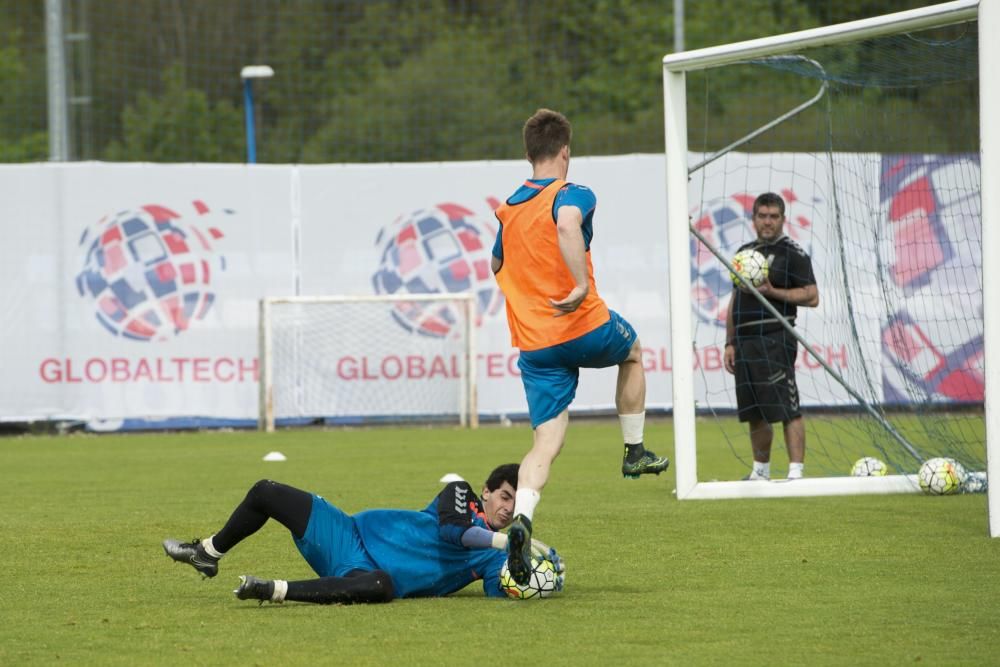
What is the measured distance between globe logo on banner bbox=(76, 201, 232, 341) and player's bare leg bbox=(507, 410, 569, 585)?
12265mm

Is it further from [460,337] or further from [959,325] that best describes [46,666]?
[959,325]

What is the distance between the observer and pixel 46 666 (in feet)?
18.0

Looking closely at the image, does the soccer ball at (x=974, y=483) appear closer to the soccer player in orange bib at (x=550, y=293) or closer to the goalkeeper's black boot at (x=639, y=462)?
the goalkeeper's black boot at (x=639, y=462)

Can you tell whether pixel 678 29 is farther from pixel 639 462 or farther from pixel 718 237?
pixel 639 462

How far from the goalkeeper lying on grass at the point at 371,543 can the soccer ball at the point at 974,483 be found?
5121 mm

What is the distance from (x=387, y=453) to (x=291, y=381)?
149 inches

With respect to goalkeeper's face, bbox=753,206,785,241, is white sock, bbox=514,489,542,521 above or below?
below

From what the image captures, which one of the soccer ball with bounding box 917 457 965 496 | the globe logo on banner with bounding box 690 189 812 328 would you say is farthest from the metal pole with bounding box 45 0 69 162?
the soccer ball with bounding box 917 457 965 496

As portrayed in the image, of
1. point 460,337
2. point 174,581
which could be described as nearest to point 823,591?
point 174,581

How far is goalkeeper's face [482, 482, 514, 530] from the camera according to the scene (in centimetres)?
713

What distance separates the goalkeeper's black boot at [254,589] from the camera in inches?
259

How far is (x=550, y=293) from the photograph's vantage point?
24.2 feet

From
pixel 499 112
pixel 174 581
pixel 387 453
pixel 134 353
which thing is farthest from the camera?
pixel 499 112

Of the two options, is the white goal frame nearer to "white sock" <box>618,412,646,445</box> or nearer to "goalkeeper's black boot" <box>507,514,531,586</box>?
"white sock" <box>618,412,646,445</box>
